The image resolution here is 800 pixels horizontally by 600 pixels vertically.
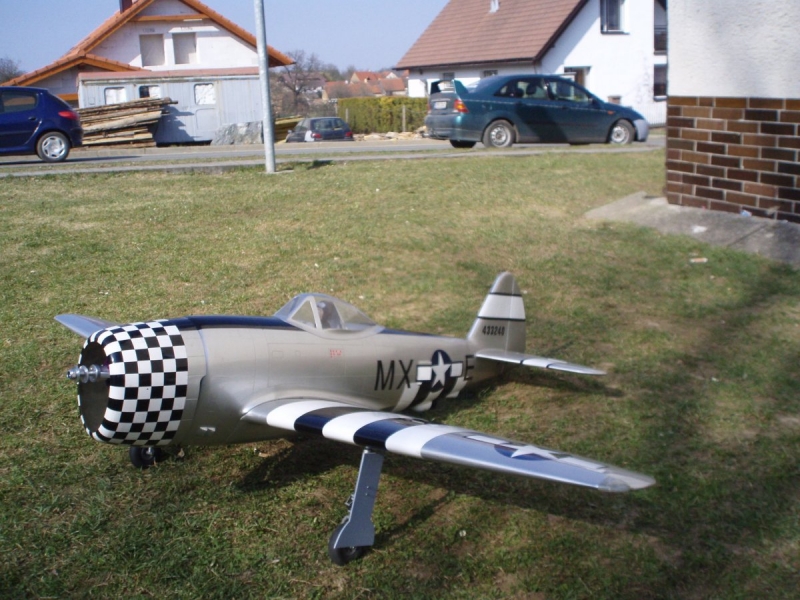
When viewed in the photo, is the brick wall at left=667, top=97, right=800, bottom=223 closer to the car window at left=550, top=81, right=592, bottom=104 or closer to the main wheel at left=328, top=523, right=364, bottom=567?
the main wheel at left=328, top=523, right=364, bottom=567

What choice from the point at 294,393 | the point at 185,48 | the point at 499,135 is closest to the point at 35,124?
the point at 499,135

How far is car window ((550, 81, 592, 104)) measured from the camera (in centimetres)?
1827

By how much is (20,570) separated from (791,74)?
8631mm

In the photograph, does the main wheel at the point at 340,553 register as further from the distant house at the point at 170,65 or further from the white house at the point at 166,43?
the white house at the point at 166,43

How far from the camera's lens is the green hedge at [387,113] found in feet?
134

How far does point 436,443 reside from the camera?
409cm

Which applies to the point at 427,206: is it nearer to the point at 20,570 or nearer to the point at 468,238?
the point at 468,238

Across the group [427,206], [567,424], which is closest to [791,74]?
[427,206]

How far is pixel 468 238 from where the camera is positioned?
32.5ft

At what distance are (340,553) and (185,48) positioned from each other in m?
38.6

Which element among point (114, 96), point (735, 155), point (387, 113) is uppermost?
point (114, 96)

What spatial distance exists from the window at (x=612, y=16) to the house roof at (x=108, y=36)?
14490 millimetres

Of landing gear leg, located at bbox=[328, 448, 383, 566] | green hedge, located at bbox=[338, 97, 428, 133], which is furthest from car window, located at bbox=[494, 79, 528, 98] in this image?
green hedge, located at bbox=[338, 97, 428, 133]

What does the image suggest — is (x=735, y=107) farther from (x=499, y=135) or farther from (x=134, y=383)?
(x=499, y=135)
